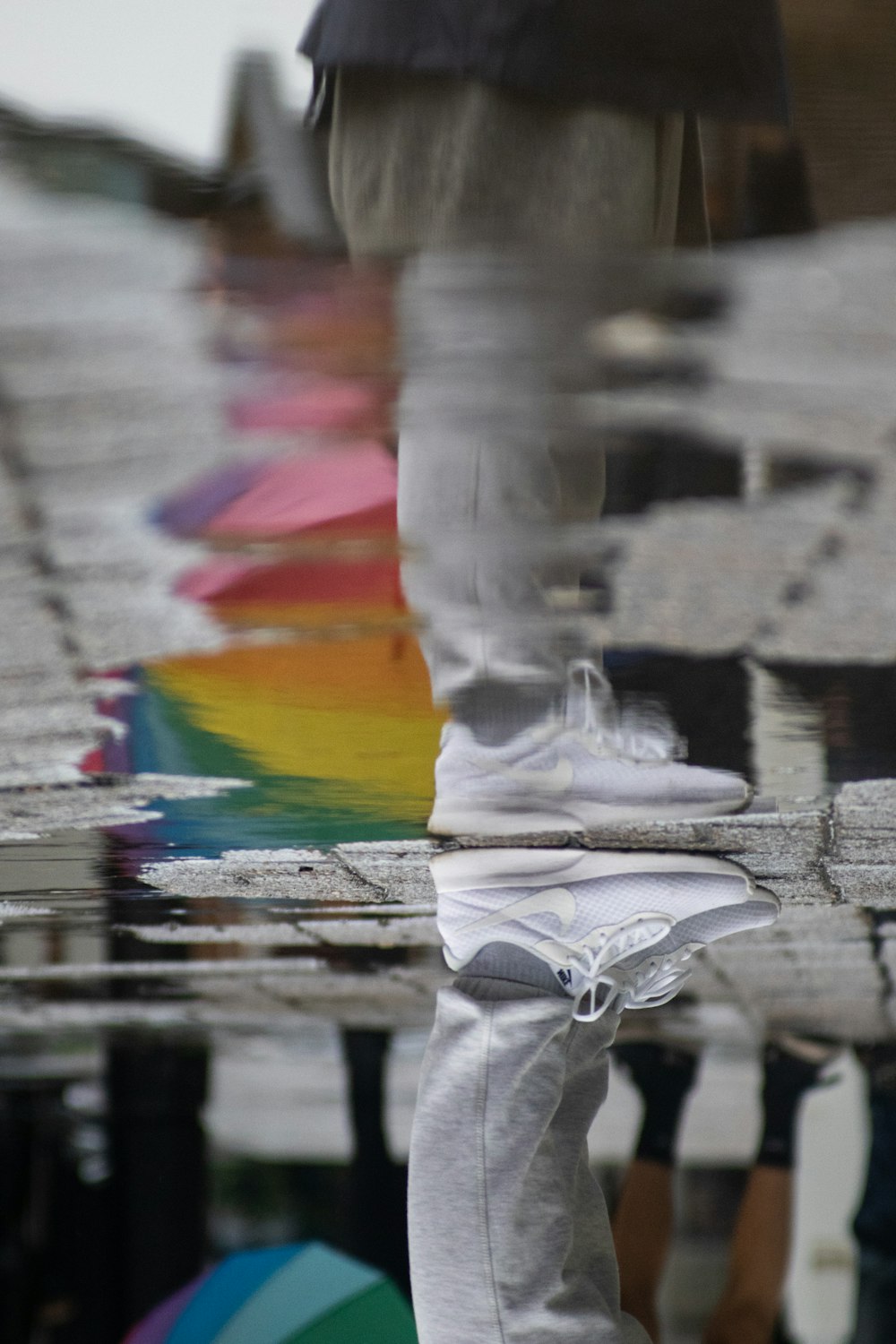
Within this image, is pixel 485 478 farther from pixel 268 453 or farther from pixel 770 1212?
pixel 770 1212

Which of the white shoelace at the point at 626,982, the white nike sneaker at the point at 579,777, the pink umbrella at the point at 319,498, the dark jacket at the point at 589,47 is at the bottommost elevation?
the white shoelace at the point at 626,982

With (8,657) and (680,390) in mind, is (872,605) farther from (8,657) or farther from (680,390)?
(8,657)


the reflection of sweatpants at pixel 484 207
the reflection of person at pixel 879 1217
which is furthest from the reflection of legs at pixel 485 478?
the reflection of person at pixel 879 1217

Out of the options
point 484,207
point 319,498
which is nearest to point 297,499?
point 319,498

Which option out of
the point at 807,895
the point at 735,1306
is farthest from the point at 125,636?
the point at 735,1306

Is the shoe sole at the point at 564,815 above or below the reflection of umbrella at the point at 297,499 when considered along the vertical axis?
below

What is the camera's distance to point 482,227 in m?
0.70

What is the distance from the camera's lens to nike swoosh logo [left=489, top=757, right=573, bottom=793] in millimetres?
1205

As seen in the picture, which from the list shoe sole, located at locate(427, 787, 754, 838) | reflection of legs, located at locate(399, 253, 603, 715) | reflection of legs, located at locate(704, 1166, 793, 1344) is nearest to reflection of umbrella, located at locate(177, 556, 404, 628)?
reflection of legs, located at locate(399, 253, 603, 715)

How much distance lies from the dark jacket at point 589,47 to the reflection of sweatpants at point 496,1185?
0.93m

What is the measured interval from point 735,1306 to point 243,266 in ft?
13.9

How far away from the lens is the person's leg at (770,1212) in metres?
4.07

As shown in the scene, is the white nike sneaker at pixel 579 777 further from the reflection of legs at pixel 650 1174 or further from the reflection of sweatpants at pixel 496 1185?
the reflection of legs at pixel 650 1174

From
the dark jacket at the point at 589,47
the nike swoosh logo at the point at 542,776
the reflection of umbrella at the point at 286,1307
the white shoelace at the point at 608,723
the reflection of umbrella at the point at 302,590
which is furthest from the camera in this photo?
the reflection of umbrella at the point at 286,1307
